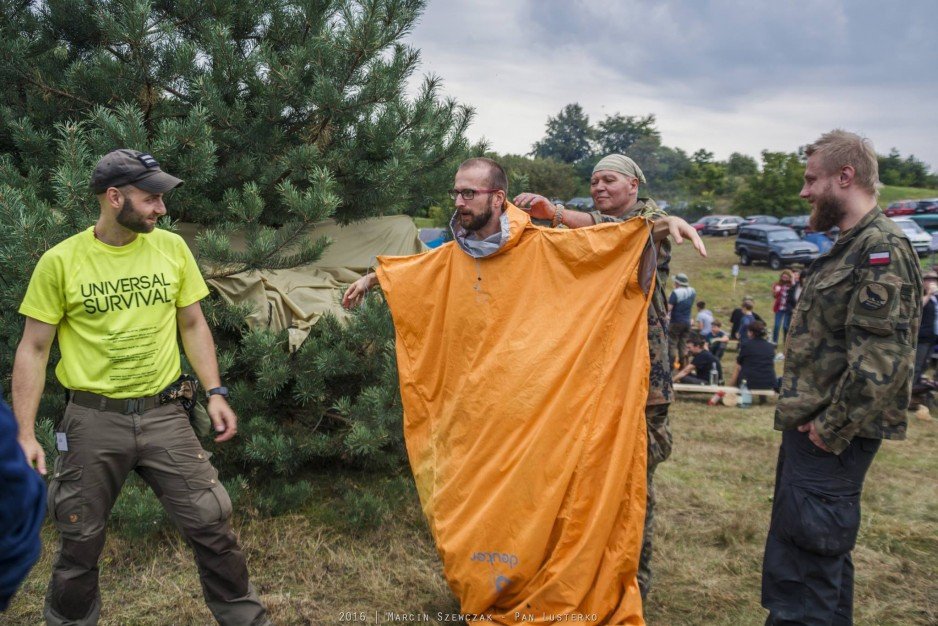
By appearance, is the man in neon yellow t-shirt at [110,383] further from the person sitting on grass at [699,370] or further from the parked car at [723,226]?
the parked car at [723,226]

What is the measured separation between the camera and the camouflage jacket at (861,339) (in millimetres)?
2736

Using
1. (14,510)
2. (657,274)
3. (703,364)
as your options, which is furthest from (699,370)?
(14,510)

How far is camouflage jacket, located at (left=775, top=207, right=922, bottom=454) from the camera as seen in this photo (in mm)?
2736

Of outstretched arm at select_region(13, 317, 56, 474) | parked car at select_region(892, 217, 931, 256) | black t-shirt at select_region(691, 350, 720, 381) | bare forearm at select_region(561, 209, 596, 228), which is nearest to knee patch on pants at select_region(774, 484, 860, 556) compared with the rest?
bare forearm at select_region(561, 209, 596, 228)

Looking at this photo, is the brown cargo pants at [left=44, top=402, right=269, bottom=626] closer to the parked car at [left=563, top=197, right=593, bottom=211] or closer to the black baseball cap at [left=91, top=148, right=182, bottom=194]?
the black baseball cap at [left=91, top=148, right=182, bottom=194]

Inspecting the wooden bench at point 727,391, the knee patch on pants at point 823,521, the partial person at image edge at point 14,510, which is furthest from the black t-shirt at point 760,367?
the partial person at image edge at point 14,510

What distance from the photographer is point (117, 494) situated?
10.2ft

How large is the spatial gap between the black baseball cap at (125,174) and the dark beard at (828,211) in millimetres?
2697

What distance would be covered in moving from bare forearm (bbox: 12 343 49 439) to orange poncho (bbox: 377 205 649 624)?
179 cm

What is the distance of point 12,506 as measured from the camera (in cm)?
140

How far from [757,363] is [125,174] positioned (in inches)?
349

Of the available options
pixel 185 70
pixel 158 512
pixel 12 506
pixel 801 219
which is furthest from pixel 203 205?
pixel 801 219

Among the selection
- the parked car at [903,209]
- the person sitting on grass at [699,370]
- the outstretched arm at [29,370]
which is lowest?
the person sitting on grass at [699,370]

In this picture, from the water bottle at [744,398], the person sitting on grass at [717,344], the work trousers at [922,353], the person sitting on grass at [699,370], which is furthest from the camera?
the person sitting on grass at [717,344]
